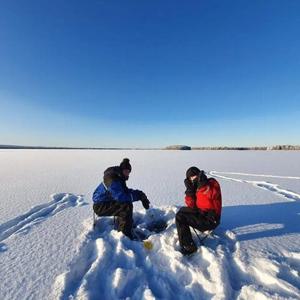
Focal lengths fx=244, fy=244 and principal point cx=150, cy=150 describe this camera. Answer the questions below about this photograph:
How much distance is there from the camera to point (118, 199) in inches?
159

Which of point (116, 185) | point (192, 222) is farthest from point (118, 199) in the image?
point (192, 222)

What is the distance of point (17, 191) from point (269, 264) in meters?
7.06

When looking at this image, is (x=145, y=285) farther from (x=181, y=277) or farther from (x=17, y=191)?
(x=17, y=191)

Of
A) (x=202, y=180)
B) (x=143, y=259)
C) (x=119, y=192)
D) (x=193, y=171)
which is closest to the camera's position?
(x=143, y=259)

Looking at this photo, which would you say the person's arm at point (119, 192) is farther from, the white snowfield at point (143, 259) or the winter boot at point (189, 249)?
the winter boot at point (189, 249)

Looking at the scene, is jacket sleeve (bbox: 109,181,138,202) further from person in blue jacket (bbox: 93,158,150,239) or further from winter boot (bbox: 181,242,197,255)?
winter boot (bbox: 181,242,197,255)

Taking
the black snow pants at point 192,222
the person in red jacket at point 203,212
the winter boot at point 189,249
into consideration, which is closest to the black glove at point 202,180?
the person in red jacket at point 203,212

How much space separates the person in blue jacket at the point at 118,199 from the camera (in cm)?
396

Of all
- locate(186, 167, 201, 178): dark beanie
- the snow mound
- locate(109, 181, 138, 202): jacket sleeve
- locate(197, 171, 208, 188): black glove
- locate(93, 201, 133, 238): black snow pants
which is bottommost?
the snow mound

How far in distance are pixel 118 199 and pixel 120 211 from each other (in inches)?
8.1

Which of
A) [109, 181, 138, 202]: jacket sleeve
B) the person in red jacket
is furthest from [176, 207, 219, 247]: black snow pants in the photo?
[109, 181, 138, 202]: jacket sleeve

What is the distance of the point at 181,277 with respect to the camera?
Result: 2861 millimetres

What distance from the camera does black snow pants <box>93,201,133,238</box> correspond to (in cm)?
392

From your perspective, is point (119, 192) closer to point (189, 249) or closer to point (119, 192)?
point (119, 192)
